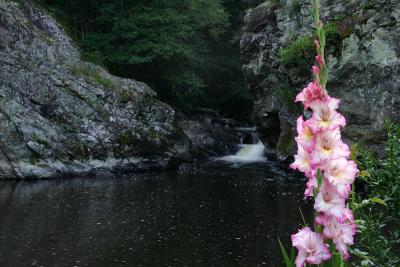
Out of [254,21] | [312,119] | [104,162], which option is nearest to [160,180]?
[104,162]

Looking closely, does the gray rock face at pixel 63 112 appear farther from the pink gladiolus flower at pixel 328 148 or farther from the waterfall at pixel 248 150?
the pink gladiolus flower at pixel 328 148

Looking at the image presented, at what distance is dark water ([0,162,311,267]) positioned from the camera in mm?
11336

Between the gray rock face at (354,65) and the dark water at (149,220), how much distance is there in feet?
11.4

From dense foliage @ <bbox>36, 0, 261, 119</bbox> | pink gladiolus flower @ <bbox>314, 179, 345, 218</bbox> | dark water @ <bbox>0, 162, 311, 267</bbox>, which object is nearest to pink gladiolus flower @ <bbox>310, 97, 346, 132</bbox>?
pink gladiolus flower @ <bbox>314, 179, 345, 218</bbox>

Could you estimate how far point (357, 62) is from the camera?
825 inches

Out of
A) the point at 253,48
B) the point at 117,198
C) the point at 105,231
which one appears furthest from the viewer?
the point at 253,48

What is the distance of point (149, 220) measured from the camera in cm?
1463

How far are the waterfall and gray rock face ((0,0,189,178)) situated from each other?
3681 millimetres

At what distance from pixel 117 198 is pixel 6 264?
736 centimetres

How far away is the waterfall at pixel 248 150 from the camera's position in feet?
96.9

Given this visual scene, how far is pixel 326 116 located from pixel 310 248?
2.62ft

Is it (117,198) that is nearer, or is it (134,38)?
(117,198)

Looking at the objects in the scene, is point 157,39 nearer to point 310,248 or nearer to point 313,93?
point 313,93

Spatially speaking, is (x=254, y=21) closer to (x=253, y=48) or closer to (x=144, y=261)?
(x=253, y=48)
